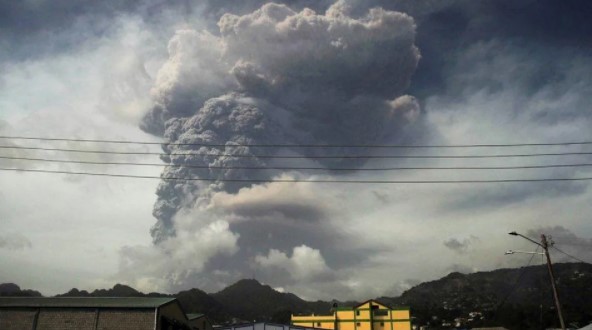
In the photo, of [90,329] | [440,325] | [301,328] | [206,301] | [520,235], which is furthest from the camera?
[206,301]

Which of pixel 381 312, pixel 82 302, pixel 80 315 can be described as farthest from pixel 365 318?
pixel 80 315

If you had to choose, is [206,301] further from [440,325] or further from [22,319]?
[22,319]

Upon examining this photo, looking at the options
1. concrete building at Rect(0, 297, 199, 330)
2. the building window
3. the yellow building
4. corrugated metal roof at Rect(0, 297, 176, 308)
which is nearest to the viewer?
concrete building at Rect(0, 297, 199, 330)

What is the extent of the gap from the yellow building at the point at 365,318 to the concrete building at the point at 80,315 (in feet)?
153

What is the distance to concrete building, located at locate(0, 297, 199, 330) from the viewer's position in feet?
154

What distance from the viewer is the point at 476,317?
17438cm

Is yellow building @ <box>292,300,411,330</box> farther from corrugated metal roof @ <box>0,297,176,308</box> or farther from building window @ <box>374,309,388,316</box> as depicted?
corrugated metal roof @ <box>0,297,176,308</box>

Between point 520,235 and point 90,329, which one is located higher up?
point 520,235

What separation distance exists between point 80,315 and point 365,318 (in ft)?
190

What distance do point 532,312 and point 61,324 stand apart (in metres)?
142

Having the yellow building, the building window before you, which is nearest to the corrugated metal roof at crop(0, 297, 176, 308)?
the yellow building

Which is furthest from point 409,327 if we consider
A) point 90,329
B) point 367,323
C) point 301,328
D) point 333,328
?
point 90,329

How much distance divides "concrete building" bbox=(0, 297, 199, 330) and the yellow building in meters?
46.7

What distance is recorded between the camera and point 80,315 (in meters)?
47.3
